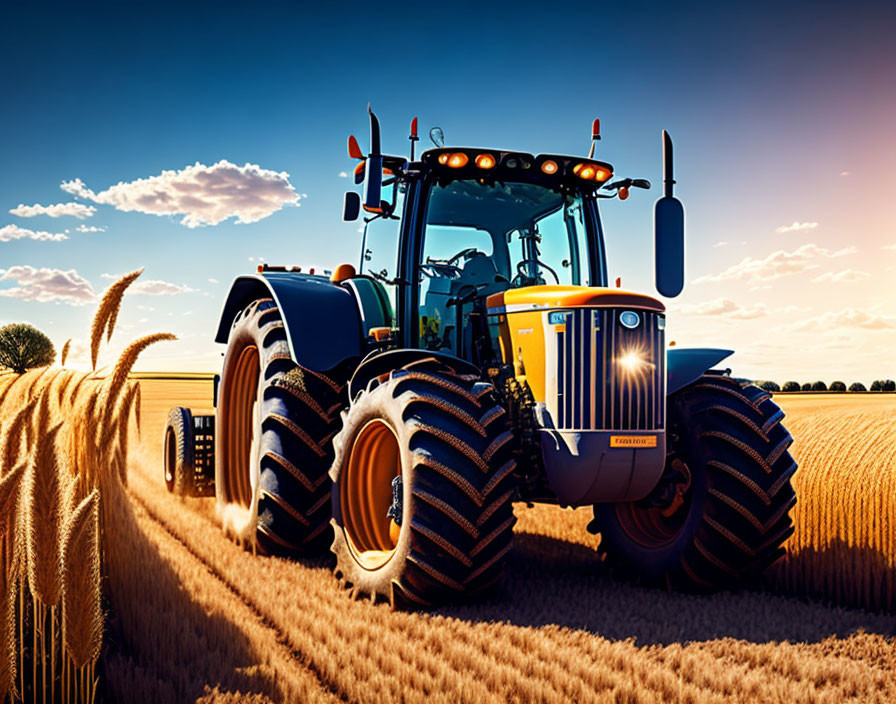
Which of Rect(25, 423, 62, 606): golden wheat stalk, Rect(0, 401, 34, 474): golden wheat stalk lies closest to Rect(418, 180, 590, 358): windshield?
Rect(0, 401, 34, 474): golden wheat stalk

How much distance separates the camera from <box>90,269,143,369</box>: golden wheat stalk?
412 centimetres

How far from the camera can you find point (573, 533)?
7.11 metres

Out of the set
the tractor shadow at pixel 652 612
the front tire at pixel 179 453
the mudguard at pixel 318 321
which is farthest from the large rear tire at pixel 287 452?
the front tire at pixel 179 453

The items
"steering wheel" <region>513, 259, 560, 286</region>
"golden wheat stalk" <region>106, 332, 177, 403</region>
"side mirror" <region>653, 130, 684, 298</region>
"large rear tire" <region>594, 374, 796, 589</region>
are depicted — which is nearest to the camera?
"golden wheat stalk" <region>106, 332, 177, 403</region>

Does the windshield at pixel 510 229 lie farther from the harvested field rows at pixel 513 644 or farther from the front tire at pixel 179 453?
the front tire at pixel 179 453

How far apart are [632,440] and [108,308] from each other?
3.01 meters

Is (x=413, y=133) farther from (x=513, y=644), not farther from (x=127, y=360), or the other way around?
(x=513, y=644)

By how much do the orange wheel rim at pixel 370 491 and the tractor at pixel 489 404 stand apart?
0.6 inches

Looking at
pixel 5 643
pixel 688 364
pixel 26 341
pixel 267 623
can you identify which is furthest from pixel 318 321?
pixel 26 341

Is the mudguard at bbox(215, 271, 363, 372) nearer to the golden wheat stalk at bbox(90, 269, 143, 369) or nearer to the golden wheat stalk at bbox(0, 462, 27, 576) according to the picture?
the golden wheat stalk at bbox(90, 269, 143, 369)

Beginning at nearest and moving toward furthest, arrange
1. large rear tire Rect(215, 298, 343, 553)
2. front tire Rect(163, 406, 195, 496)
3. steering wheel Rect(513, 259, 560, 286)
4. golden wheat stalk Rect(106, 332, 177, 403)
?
1. golden wheat stalk Rect(106, 332, 177, 403)
2. large rear tire Rect(215, 298, 343, 553)
3. steering wheel Rect(513, 259, 560, 286)
4. front tire Rect(163, 406, 195, 496)

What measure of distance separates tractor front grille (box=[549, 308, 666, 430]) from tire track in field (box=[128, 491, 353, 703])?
77.3 inches

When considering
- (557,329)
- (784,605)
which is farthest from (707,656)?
(557,329)

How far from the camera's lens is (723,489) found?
5188mm
